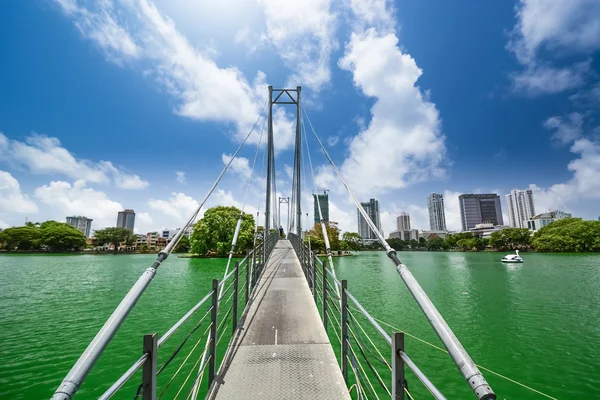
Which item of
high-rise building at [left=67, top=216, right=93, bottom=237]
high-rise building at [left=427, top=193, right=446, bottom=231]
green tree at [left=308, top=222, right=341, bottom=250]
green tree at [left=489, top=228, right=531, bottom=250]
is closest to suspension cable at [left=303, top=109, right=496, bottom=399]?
green tree at [left=308, top=222, right=341, bottom=250]

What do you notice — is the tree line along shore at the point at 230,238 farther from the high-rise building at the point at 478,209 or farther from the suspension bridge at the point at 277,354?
the high-rise building at the point at 478,209

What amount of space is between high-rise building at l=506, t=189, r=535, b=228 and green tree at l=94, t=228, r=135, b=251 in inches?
6788

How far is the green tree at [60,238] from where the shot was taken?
5522cm

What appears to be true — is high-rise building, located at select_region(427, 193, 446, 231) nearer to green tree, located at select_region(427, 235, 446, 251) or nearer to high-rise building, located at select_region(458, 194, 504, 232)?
high-rise building, located at select_region(458, 194, 504, 232)

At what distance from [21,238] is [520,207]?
645 ft

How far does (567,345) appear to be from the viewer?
7703 mm

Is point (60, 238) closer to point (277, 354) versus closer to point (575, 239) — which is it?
point (277, 354)

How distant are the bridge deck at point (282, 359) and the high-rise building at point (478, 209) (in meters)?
168

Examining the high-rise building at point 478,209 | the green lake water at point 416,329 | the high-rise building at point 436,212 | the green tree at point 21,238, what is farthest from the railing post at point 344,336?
the high-rise building at point 436,212

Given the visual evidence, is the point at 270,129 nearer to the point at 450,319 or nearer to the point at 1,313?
the point at 450,319

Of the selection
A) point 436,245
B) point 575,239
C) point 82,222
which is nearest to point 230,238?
point 575,239

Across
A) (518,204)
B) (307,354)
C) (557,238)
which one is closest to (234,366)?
(307,354)

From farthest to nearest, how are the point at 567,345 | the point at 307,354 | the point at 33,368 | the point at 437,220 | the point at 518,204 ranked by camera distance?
the point at 437,220
the point at 518,204
the point at 567,345
the point at 33,368
the point at 307,354

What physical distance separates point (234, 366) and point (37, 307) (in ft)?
42.7
